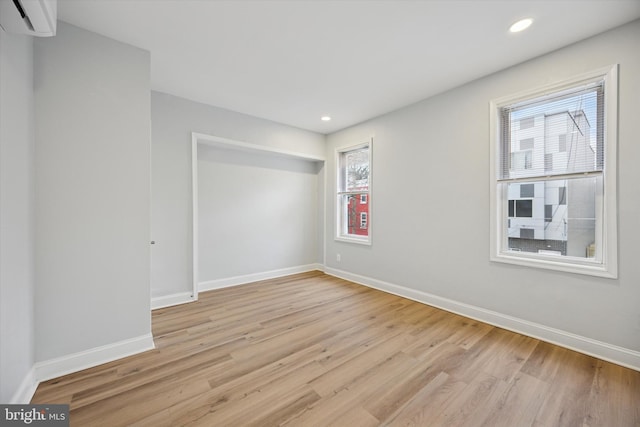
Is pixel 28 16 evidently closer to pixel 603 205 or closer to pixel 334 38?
pixel 334 38

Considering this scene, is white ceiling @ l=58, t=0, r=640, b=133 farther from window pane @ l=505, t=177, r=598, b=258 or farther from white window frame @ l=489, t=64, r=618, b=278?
window pane @ l=505, t=177, r=598, b=258

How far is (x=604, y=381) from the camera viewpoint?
1.73 meters

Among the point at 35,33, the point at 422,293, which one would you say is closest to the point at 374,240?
the point at 422,293

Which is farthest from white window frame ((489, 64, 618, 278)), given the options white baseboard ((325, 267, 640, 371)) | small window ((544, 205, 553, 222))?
white baseboard ((325, 267, 640, 371))

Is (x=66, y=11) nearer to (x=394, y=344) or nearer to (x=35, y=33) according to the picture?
(x=35, y=33)

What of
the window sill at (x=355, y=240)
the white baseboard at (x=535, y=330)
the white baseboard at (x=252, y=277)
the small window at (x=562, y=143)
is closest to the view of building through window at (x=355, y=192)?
the window sill at (x=355, y=240)

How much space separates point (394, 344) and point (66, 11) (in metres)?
3.63

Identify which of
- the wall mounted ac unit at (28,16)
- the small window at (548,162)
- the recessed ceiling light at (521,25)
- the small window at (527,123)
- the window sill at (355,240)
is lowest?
the window sill at (355,240)

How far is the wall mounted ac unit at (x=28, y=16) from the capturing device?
3.98 ft

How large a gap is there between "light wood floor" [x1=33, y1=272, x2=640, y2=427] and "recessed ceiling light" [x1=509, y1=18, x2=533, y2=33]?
2.61 m

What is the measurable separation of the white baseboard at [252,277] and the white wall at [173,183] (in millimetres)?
395

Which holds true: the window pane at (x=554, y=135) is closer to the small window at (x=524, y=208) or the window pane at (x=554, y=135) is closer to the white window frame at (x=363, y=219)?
the small window at (x=524, y=208)

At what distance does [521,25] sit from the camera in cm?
192

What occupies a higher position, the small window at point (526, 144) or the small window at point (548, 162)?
the small window at point (526, 144)
